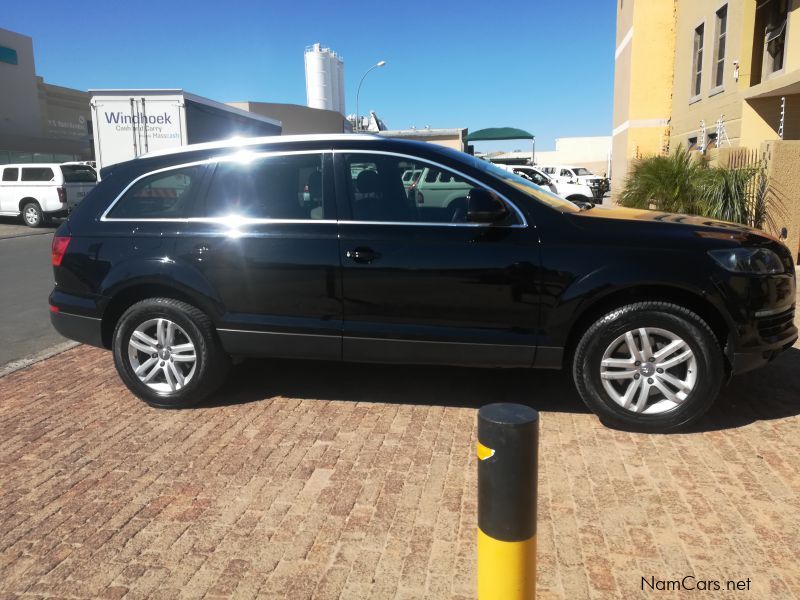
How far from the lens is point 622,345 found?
160 inches

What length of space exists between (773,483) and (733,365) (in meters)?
0.78

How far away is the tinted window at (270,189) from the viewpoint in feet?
14.8

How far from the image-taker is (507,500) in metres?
2.01

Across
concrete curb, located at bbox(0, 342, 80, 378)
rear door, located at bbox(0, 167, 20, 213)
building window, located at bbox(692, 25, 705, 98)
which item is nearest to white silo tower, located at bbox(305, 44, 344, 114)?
rear door, located at bbox(0, 167, 20, 213)

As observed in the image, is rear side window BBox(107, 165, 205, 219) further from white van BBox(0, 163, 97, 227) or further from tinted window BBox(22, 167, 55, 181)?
tinted window BBox(22, 167, 55, 181)

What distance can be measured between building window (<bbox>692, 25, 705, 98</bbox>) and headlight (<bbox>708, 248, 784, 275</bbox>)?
16356 millimetres

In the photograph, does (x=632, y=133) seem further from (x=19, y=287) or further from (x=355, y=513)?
(x=355, y=513)

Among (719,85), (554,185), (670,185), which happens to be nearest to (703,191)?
(670,185)

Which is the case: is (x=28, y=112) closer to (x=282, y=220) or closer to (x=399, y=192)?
(x=282, y=220)

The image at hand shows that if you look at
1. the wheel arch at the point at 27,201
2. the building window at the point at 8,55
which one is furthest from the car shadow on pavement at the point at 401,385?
the building window at the point at 8,55

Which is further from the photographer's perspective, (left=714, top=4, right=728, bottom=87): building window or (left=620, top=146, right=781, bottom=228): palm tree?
(left=714, top=4, right=728, bottom=87): building window

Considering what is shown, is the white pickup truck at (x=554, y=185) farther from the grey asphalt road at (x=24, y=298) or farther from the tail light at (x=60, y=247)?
the tail light at (x=60, y=247)

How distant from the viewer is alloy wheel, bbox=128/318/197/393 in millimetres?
4676

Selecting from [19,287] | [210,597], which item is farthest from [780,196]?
[19,287]
